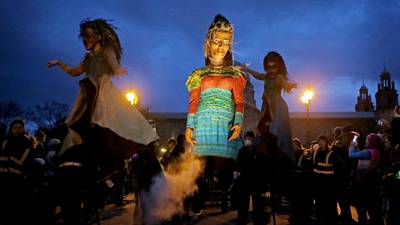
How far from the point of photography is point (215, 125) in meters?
6.43

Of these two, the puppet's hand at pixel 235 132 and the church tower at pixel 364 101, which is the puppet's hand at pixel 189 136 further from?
the church tower at pixel 364 101

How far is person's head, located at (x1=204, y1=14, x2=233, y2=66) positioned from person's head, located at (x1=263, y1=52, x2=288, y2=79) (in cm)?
64

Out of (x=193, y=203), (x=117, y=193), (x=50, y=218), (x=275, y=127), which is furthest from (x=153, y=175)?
(x=117, y=193)

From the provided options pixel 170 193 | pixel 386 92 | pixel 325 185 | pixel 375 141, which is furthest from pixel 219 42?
pixel 386 92

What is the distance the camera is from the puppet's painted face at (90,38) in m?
6.27

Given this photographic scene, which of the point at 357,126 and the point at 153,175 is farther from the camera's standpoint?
the point at 357,126

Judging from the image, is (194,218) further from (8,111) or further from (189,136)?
(8,111)

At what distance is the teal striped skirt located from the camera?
6.38 m

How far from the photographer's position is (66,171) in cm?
563

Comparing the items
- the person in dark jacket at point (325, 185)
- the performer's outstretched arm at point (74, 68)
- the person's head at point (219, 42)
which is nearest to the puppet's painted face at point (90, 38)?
the performer's outstretched arm at point (74, 68)

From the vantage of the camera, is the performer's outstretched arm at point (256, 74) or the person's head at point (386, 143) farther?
the person's head at point (386, 143)

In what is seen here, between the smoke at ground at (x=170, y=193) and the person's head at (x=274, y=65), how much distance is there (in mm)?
1805

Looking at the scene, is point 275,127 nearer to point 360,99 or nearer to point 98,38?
point 98,38

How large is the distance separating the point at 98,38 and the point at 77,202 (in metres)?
2.41
